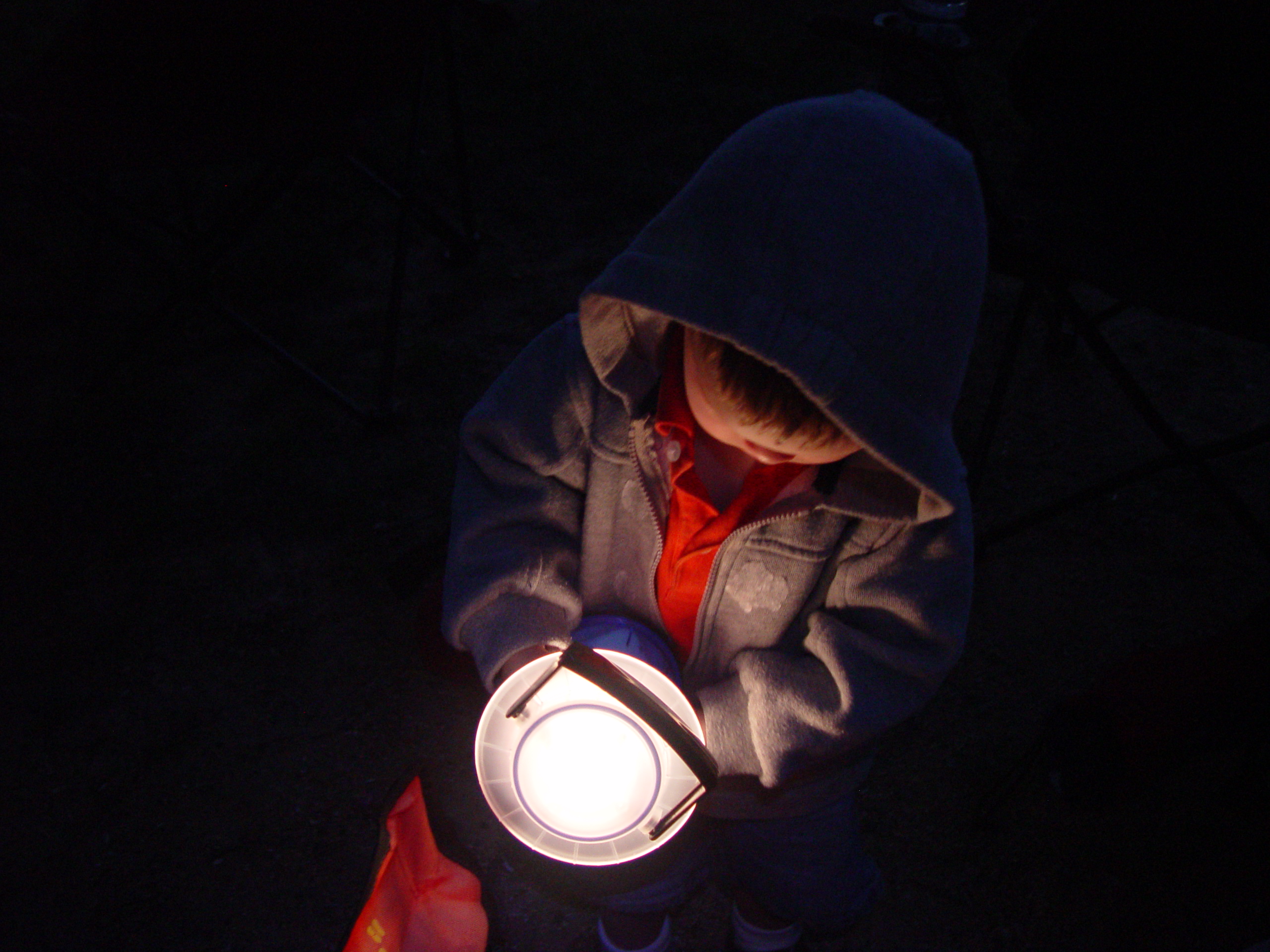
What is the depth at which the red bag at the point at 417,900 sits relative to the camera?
1237 millimetres

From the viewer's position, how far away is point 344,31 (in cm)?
232

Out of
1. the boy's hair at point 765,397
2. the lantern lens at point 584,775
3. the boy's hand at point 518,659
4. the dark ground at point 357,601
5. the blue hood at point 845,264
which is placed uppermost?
the blue hood at point 845,264

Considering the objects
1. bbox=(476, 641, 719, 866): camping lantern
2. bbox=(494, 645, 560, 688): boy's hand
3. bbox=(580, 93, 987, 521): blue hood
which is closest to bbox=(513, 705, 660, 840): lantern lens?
bbox=(476, 641, 719, 866): camping lantern

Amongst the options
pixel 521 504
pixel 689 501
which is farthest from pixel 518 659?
pixel 689 501

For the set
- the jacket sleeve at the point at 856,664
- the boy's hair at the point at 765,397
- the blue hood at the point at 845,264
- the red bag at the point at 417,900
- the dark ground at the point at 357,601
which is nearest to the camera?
the blue hood at the point at 845,264

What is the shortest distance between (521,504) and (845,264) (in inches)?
25.4

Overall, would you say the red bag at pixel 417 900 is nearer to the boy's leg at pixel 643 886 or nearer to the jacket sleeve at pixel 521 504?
the boy's leg at pixel 643 886

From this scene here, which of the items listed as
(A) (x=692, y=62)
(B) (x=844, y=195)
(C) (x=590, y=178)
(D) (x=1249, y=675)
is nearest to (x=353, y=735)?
(B) (x=844, y=195)

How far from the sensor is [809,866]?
135 centimetres

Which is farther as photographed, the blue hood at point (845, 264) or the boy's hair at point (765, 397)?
the boy's hair at point (765, 397)

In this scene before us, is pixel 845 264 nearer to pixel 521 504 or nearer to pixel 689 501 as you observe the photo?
pixel 689 501

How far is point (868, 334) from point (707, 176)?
25 centimetres

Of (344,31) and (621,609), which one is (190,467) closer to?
(344,31)

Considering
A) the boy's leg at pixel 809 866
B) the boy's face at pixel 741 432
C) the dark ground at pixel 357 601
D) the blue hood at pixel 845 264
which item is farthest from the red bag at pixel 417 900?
the blue hood at pixel 845 264
